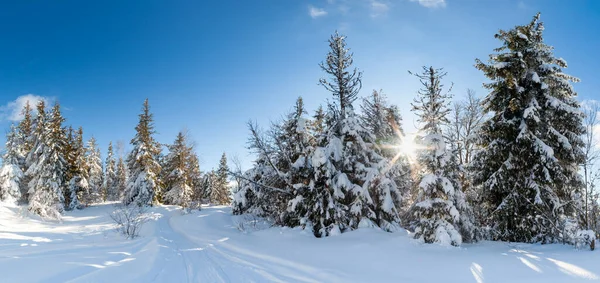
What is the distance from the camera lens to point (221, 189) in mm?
47438

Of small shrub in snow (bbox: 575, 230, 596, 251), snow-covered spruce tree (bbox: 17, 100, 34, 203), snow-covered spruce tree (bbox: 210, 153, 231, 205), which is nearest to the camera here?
small shrub in snow (bbox: 575, 230, 596, 251)

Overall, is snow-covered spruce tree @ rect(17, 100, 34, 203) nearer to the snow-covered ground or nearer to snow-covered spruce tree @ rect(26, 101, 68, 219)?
snow-covered spruce tree @ rect(26, 101, 68, 219)

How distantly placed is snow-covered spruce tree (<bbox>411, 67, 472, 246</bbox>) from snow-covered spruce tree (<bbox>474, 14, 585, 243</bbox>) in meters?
1.94

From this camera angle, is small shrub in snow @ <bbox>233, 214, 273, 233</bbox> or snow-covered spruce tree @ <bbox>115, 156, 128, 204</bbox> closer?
small shrub in snow @ <bbox>233, 214, 273, 233</bbox>

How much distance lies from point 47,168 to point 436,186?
34.6 metres

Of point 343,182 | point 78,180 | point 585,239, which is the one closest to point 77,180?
point 78,180

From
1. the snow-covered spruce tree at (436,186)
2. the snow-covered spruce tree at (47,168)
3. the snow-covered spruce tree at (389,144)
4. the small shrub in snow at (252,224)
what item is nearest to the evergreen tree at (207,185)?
the snow-covered spruce tree at (47,168)

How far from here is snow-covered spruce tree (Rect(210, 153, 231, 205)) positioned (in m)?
45.1

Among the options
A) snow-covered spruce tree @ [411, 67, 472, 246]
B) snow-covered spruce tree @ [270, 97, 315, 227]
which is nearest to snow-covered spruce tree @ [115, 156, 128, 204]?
snow-covered spruce tree @ [270, 97, 315, 227]

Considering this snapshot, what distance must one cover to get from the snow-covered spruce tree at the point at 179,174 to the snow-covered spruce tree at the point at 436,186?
28.1 metres

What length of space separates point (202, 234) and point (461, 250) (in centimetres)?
1360

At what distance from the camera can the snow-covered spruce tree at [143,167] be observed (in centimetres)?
3253

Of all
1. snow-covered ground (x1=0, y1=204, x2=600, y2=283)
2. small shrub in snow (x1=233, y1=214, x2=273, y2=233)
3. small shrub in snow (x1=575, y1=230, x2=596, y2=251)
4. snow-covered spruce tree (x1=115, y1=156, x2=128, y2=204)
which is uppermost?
snow-covered spruce tree (x1=115, y1=156, x2=128, y2=204)

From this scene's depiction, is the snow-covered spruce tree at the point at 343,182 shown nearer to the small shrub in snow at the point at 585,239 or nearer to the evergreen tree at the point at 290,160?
the evergreen tree at the point at 290,160
